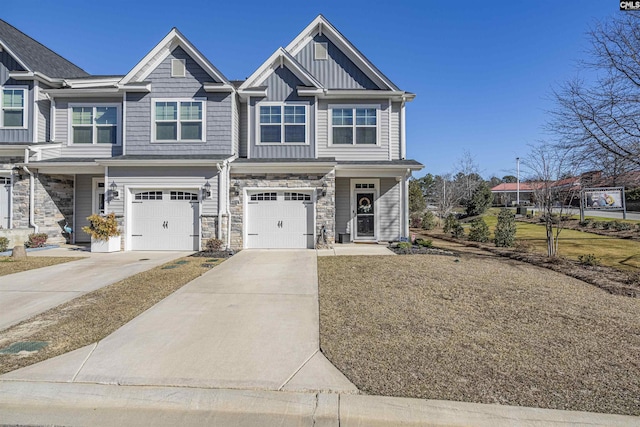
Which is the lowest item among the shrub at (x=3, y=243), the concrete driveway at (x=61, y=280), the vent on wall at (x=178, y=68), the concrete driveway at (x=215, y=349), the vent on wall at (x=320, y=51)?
the concrete driveway at (x=215, y=349)

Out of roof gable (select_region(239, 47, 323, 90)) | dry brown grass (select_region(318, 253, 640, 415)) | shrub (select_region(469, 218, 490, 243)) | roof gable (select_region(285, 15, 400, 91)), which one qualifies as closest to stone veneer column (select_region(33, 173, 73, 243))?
roof gable (select_region(239, 47, 323, 90))

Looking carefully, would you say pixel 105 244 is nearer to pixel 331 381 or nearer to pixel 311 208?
pixel 311 208

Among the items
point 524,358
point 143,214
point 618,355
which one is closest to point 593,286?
point 618,355

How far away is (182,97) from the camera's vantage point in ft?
44.3

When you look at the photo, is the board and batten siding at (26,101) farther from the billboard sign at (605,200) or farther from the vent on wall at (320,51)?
the billboard sign at (605,200)

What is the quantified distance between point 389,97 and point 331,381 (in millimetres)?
13229

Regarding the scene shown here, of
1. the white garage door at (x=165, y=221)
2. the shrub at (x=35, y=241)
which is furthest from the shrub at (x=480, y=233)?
the shrub at (x=35, y=241)

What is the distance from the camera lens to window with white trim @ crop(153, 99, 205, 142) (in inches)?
531

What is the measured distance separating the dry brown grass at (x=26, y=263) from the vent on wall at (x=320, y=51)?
12296mm

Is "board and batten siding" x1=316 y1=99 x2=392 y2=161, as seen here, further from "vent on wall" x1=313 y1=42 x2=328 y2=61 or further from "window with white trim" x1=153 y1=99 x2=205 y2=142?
"window with white trim" x1=153 y1=99 x2=205 y2=142

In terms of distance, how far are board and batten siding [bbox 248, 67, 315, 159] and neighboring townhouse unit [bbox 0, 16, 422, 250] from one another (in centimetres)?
5

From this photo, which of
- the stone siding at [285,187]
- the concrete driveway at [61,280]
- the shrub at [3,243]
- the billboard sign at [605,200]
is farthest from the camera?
the billboard sign at [605,200]

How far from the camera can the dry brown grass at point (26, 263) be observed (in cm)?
885

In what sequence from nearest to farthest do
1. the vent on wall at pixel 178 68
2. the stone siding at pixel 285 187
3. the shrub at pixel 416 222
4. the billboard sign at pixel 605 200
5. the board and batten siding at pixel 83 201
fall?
the stone siding at pixel 285 187, the vent on wall at pixel 178 68, the board and batten siding at pixel 83 201, the billboard sign at pixel 605 200, the shrub at pixel 416 222
